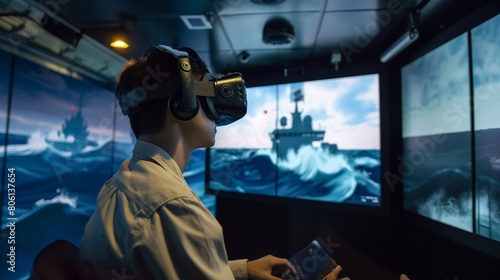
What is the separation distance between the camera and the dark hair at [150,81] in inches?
31.8

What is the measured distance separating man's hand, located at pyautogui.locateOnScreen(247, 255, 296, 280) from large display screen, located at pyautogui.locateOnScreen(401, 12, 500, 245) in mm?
1515

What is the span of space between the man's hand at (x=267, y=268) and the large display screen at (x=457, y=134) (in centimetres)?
152

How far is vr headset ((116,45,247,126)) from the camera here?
78cm

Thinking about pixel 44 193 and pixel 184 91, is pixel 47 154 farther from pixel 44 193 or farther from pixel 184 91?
pixel 184 91

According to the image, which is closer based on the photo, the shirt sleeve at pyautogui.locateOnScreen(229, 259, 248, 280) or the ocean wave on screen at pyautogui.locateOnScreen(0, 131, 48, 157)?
the shirt sleeve at pyautogui.locateOnScreen(229, 259, 248, 280)

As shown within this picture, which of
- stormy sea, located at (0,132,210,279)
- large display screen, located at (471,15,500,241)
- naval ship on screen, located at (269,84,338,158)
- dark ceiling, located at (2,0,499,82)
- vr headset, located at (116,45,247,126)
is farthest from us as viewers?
stormy sea, located at (0,132,210,279)

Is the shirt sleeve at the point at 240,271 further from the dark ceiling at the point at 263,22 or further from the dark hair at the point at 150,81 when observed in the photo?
the dark ceiling at the point at 263,22

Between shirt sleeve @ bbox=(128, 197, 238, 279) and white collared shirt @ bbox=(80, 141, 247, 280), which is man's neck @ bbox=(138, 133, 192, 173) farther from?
Result: shirt sleeve @ bbox=(128, 197, 238, 279)

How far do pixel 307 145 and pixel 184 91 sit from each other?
187cm

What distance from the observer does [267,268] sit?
958 mm

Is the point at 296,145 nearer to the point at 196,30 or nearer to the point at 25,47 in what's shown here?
the point at 196,30

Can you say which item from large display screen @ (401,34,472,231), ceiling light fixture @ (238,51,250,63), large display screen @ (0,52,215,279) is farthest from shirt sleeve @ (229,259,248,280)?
large display screen @ (0,52,215,279)

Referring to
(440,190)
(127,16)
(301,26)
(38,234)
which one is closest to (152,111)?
(127,16)

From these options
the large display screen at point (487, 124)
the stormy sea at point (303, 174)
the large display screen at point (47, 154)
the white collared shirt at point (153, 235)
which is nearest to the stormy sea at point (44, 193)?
the large display screen at point (47, 154)
